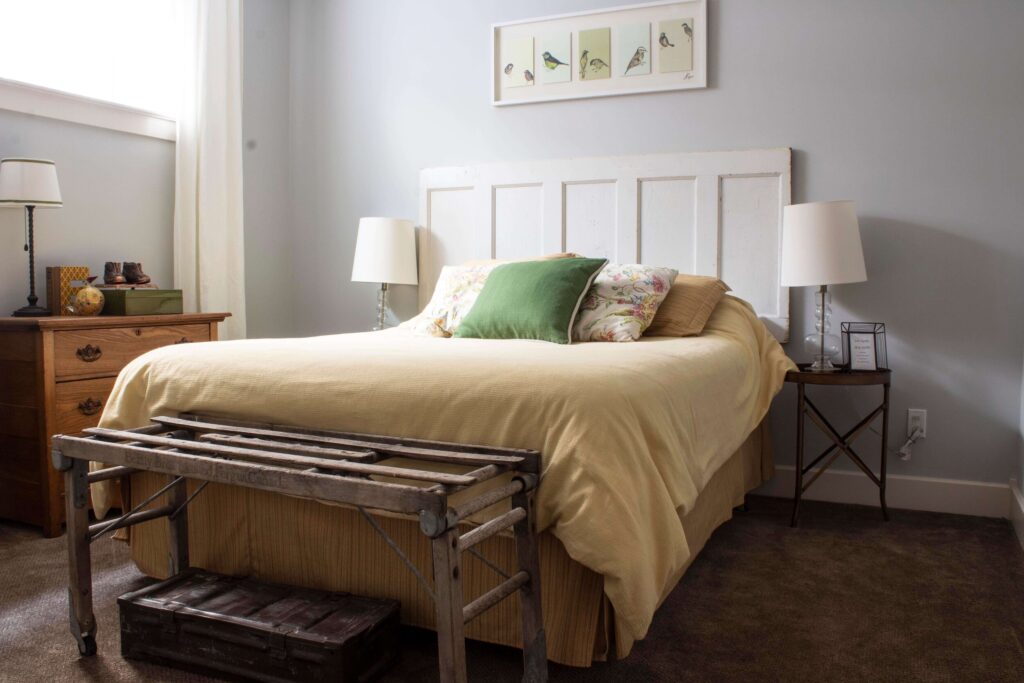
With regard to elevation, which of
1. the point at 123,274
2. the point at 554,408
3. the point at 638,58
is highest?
the point at 638,58

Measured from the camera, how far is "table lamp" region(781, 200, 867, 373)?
289 centimetres

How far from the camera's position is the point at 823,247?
290 cm

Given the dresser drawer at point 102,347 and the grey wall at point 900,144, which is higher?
the grey wall at point 900,144

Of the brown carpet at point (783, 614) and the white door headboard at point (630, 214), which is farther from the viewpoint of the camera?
the white door headboard at point (630, 214)

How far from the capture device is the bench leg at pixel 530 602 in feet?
5.39

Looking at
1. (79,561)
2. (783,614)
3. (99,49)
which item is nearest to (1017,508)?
(783,614)

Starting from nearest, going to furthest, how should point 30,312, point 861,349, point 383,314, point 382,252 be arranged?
point 30,312 → point 861,349 → point 382,252 → point 383,314

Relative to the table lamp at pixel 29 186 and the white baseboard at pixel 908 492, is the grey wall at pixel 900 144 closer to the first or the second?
the white baseboard at pixel 908 492

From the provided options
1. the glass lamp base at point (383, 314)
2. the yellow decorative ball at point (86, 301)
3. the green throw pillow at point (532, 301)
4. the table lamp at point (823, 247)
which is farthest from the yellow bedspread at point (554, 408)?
the glass lamp base at point (383, 314)

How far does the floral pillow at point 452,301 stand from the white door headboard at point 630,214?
46 centimetres

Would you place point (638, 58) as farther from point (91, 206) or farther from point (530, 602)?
point (530, 602)

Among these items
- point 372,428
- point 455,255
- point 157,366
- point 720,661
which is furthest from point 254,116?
point 720,661

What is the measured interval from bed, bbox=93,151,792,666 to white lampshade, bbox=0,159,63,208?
3.23 feet

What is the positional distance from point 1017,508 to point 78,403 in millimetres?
3177
